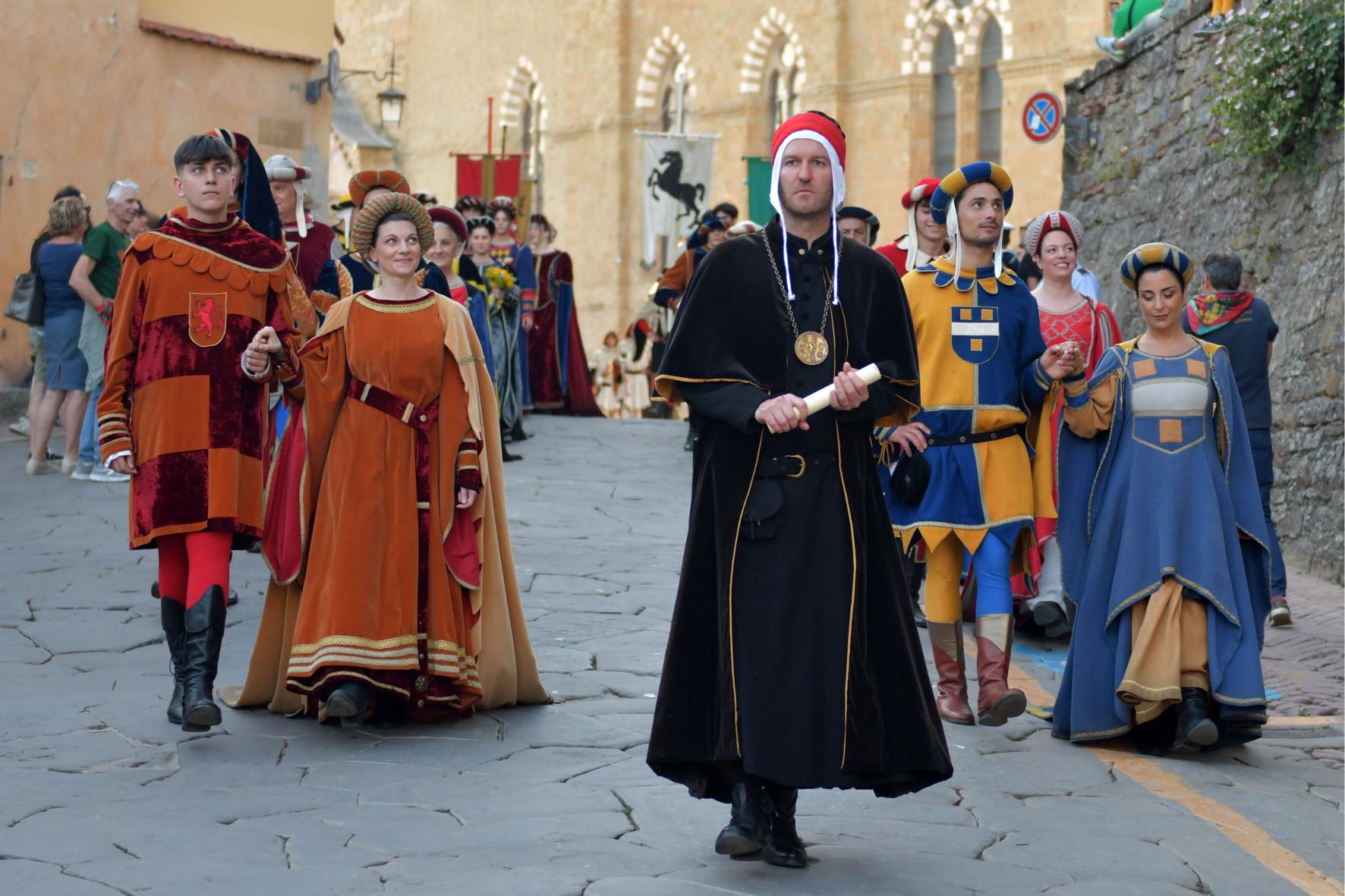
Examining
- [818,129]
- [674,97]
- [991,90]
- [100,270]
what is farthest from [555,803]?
[674,97]

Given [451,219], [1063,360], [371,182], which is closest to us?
[1063,360]

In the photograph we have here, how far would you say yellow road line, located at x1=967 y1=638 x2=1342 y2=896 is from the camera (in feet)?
15.7

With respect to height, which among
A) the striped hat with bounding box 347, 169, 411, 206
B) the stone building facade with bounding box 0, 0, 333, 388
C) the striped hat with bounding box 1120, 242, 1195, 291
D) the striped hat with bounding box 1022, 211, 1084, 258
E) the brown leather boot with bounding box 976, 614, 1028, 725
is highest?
the stone building facade with bounding box 0, 0, 333, 388

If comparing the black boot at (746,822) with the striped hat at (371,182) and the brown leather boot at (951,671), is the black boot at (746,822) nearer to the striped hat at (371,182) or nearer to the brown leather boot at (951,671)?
the brown leather boot at (951,671)

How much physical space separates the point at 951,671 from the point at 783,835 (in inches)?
85.1

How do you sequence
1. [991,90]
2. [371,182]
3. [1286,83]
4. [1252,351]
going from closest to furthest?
[371,182], [1252,351], [1286,83], [991,90]

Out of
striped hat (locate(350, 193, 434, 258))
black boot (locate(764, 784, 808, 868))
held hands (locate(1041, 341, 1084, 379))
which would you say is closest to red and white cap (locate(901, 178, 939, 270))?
held hands (locate(1041, 341, 1084, 379))

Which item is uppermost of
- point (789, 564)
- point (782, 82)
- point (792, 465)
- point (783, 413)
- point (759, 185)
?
point (782, 82)

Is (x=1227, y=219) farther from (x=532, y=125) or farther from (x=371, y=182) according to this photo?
(x=532, y=125)

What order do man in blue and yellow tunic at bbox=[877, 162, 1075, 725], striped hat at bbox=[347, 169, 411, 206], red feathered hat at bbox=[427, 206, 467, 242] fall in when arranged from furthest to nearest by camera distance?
red feathered hat at bbox=[427, 206, 467, 242], striped hat at bbox=[347, 169, 411, 206], man in blue and yellow tunic at bbox=[877, 162, 1075, 725]

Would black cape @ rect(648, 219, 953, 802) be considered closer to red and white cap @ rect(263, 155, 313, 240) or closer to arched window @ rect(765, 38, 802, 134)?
red and white cap @ rect(263, 155, 313, 240)

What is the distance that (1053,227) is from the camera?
777 cm

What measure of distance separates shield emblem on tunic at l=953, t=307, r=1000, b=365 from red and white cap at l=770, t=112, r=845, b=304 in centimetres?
Result: 190

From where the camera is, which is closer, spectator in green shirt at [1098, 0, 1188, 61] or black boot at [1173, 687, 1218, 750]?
black boot at [1173, 687, 1218, 750]
